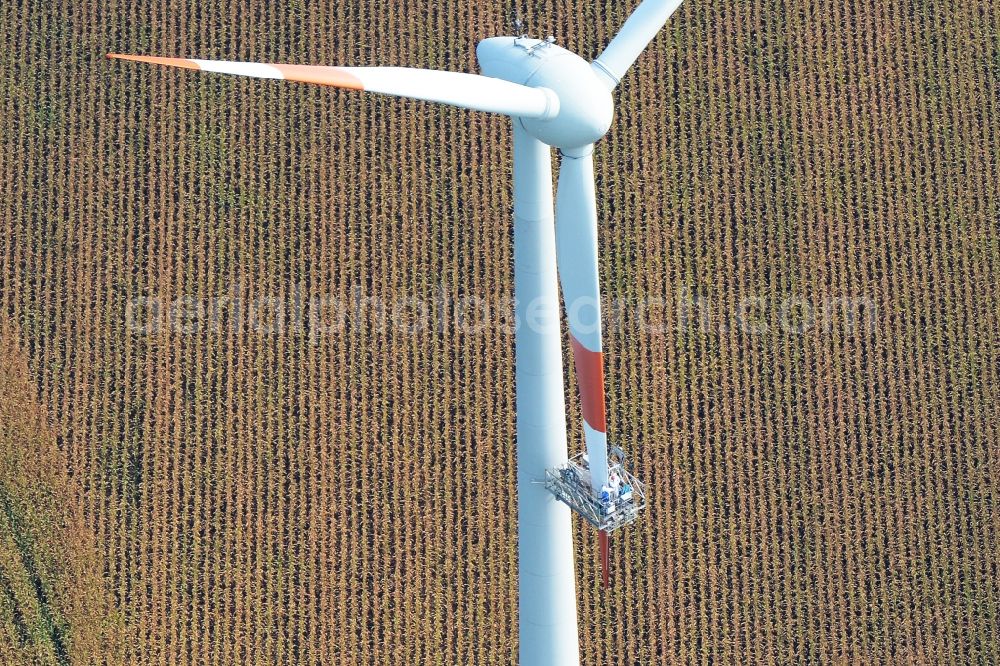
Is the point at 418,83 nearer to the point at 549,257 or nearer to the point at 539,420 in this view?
the point at 549,257

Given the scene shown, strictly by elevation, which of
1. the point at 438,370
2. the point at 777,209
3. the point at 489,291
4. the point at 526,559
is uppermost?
the point at 777,209

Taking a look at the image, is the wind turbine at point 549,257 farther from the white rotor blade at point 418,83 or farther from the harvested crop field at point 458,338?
the harvested crop field at point 458,338

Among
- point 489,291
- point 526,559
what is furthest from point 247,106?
point 526,559

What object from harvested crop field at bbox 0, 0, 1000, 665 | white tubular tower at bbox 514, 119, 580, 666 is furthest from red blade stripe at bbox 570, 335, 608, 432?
harvested crop field at bbox 0, 0, 1000, 665

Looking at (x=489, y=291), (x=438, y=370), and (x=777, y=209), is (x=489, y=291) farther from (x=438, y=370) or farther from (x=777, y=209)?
(x=777, y=209)

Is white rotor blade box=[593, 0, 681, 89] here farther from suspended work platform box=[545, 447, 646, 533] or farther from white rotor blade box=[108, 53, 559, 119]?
suspended work platform box=[545, 447, 646, 533]

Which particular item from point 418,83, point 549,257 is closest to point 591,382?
point 549,257

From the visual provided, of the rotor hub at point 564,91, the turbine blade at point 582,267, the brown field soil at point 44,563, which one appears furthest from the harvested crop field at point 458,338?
the rotor hub at point 564,91

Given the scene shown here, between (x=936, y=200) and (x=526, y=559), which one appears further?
(x=936, y=200)
